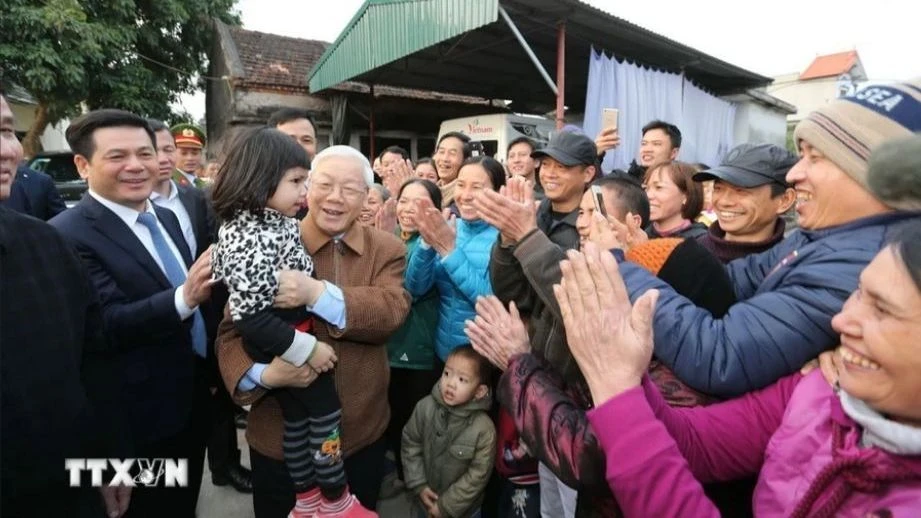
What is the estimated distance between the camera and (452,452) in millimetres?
2352

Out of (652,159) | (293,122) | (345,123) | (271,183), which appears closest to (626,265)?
(271,183)

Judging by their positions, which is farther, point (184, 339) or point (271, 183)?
point (184, 339)

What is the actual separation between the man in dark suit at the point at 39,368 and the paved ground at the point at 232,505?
1.41m

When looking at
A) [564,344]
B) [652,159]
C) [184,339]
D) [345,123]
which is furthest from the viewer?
[345,123]

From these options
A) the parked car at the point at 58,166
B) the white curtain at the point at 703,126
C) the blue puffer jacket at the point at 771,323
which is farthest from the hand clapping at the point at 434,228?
the parked car at the point at 58,166

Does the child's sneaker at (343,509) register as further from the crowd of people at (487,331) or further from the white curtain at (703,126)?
the white curtain at (703,126)

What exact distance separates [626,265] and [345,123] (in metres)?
12.3

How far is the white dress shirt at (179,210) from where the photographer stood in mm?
2543

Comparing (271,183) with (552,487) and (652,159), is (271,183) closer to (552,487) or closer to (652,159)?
(552,487)

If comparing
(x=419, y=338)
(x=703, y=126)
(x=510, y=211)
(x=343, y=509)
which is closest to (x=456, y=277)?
(x=419, y=338)

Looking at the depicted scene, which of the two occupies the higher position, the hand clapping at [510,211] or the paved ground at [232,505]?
the hand clapping at [510,211]

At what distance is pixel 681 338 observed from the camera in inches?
44.5

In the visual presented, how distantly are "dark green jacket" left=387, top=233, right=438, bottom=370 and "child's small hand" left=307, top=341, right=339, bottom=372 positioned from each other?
90cm

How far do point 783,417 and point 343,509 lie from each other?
1.55 m
